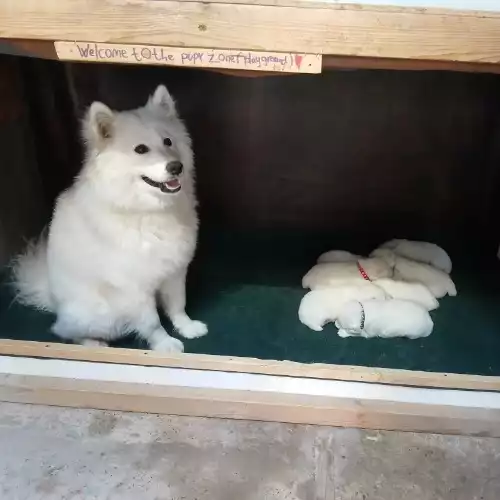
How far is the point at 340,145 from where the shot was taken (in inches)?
92.7

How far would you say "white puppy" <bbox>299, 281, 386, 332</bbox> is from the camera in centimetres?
187

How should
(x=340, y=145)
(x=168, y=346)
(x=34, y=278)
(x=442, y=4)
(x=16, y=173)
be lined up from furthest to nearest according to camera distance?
(x=340, y=145), (x=16, y=173), (x=34, y=278), (x=168, y=346), (x=442, y=4)

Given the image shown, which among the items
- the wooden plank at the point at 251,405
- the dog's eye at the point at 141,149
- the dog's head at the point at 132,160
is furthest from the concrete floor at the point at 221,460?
the dog's eye at the point at 141,149

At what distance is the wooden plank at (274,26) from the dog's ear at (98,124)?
0.26 meters

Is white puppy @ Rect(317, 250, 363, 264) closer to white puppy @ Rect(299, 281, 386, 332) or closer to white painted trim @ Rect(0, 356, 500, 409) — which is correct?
white puppy @ Rect(299, 281, 386, 332)

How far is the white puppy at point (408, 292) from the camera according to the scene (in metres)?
1.93

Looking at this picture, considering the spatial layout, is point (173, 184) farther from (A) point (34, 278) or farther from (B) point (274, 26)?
(A) point (34, 278)

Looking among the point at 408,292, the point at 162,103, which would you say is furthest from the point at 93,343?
the point at 408,292

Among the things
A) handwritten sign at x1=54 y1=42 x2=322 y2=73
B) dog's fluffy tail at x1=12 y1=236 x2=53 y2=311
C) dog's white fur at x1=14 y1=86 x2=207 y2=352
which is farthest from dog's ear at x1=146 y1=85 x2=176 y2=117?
dog's fluffy tail at x1=12 y1=236 x2=53 y2=311

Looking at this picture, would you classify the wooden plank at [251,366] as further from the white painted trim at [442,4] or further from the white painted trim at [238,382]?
the white painted trim at [442,4]

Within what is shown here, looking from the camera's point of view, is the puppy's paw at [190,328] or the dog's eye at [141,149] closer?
the dog's eye at [141,149]

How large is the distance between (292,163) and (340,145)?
197 mm

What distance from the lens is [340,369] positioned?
1.63 m

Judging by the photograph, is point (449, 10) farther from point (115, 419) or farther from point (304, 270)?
point (115, 419)
